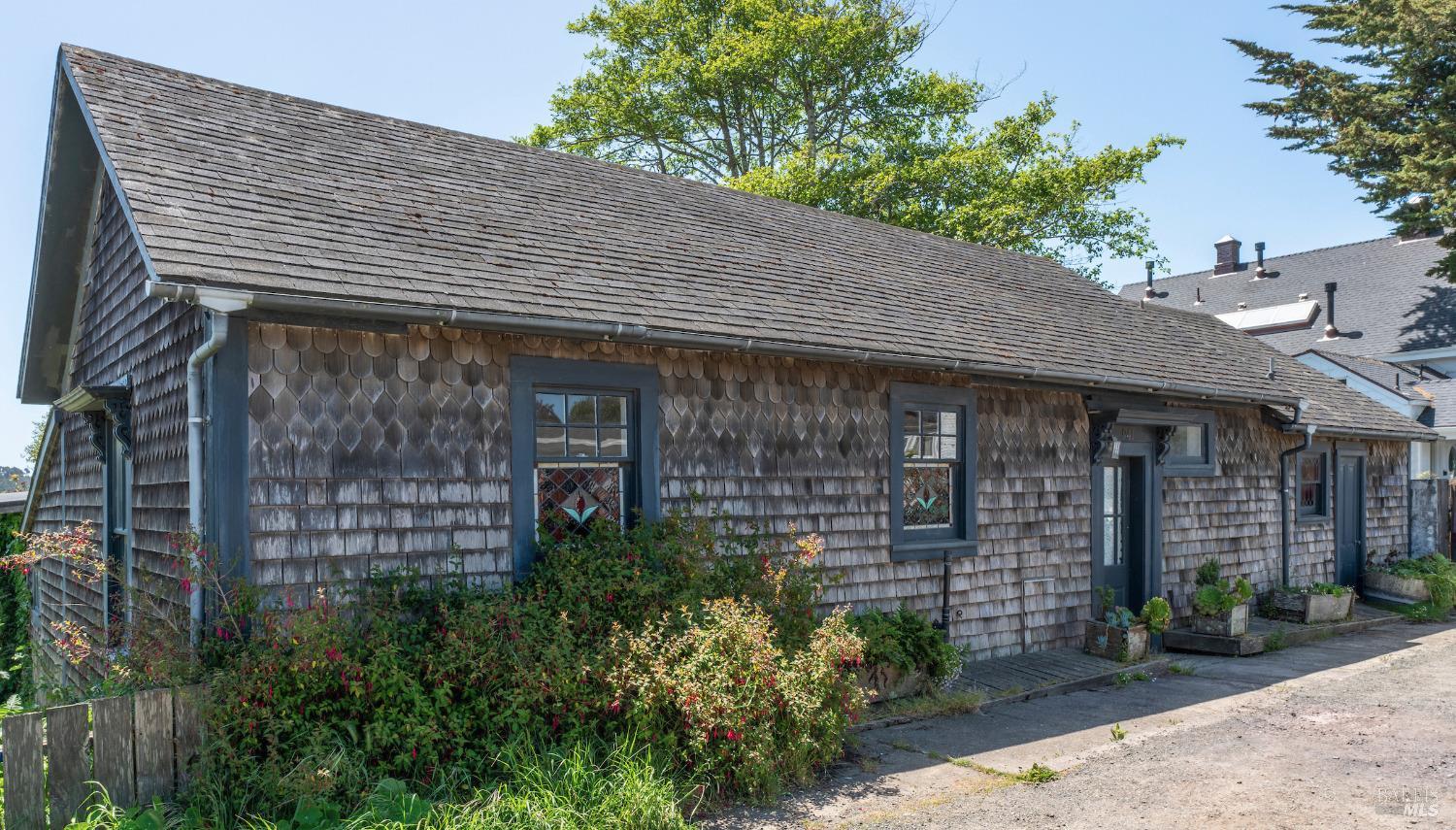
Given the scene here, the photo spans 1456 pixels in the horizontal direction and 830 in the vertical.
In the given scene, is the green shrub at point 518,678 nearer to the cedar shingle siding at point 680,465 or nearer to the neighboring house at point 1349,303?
the cedar shingle siding at point 680,465

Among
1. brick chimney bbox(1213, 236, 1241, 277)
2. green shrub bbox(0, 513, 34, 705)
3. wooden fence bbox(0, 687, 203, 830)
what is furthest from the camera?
brick chimney bbox(1213, 236, 1241, 277)

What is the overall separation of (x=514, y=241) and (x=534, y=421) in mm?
1834

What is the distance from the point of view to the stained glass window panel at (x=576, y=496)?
24.5ft

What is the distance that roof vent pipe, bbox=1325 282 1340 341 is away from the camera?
29391 millimetres

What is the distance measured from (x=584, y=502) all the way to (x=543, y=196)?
11.8 ft

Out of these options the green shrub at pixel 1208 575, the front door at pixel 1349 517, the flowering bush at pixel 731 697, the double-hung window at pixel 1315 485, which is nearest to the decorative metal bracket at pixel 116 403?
the flowering bush at pixel 731 697

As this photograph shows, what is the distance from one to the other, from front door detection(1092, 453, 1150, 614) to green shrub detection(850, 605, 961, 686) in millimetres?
3959

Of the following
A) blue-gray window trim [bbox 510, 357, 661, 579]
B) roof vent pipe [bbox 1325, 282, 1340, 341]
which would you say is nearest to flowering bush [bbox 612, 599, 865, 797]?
blue-gray window trim [bbox 510, 357, 661, 579]

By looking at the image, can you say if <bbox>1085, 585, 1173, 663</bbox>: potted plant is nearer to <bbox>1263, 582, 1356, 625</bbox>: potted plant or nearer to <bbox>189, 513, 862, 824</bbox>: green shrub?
<bbox>1263, 582, 1356, 625</bbox>: potted plant

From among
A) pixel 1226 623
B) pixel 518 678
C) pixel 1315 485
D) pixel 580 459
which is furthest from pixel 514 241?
pixel 1315 485

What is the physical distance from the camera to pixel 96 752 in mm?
4922

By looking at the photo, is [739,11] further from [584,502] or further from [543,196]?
[584,502]

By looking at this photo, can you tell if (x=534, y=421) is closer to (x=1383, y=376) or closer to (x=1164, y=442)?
(x=1164, y=442)

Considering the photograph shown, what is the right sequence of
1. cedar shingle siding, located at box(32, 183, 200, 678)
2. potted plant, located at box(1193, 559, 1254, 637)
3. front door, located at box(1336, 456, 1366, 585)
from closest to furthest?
cedar shingle siding, located at box(32, 183, 200, 678) → potted plant, located at box(1193, 559, 1254, 637) → front door, located at box(1336, 456, 1366, 585)
